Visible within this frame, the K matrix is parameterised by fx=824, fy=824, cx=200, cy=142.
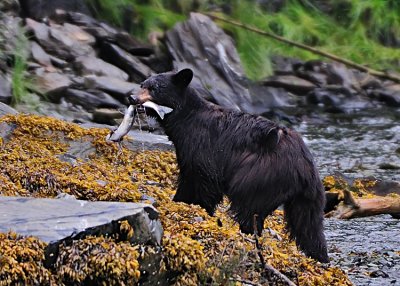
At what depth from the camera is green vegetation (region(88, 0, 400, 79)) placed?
1409cm

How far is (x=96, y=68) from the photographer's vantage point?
1198 centimetres

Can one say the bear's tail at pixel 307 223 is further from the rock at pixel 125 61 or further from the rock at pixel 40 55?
the rock at pixel 125 61

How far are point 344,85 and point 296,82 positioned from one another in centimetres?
107

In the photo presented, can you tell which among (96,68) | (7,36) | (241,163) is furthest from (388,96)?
(241,163)

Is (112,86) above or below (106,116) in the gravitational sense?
above

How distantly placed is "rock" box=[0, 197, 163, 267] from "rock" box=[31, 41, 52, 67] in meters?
7.65

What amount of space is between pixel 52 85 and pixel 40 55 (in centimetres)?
108

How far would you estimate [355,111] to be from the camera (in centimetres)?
1405

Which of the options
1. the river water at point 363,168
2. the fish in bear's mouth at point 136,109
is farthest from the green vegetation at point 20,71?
the fish in bear's mouth at point 136,109

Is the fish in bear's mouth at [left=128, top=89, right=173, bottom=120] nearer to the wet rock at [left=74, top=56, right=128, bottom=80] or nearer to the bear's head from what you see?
the bear's head

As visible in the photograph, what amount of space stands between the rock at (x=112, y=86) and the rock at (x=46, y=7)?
2.08 m

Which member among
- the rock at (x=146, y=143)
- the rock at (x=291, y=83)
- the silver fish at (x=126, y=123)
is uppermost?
the silver fish at (x=126, y=123)

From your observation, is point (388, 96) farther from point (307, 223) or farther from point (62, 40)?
point (307, 223)

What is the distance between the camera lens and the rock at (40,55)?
1147 cm
